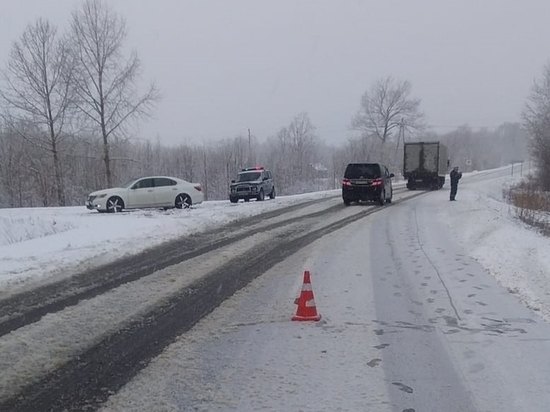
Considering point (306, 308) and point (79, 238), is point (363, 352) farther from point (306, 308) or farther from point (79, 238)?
point (79, 238)

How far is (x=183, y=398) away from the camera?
388 cm

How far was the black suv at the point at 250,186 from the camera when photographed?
85.3 feet

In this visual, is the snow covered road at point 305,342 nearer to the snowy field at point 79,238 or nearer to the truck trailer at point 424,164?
the snowy field at point 79,238

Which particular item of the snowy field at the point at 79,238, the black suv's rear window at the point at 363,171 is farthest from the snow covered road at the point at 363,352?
the black suv's rear window at the point at 363,171

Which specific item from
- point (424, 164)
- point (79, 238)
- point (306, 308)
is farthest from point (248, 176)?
point (306, 308)

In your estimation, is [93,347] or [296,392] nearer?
[296,392]

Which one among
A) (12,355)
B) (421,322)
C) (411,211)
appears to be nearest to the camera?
(12,355)

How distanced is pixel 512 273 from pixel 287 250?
463 centimetres

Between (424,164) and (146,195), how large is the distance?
25.2 meters

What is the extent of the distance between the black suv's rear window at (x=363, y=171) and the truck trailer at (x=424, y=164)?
17665 mm

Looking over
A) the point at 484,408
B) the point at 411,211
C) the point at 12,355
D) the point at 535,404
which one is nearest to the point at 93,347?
the point at 12,355

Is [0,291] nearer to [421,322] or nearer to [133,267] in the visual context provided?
[133,267]

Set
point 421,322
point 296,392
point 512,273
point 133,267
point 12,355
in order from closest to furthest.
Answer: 1. point 296,392
2. point 12,355
3. point 421,322
4. point 512,273
5. point 133,267

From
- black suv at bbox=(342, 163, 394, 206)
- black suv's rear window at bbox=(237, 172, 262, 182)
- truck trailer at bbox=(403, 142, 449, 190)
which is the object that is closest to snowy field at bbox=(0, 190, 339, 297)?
black suv at bbox=(342, 163, 394, 206)
